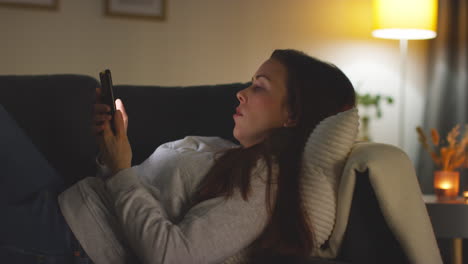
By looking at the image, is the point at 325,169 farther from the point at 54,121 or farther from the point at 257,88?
the point at 54,121

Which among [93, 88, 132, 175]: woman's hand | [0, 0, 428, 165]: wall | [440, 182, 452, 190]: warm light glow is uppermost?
[0, 0, 428, 165]: wall

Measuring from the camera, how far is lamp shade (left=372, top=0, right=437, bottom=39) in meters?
2.58

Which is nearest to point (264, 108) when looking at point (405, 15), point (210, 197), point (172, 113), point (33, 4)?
point (210, 197)

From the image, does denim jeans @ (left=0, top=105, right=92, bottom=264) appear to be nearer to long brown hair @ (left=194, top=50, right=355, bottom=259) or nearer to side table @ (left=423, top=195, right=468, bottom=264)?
long brown hair @ (left=194, top=50, right=355, bottom=259)

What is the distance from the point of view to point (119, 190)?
3.42ft

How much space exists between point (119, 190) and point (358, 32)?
2459 mm

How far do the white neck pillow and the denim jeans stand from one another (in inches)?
20.0

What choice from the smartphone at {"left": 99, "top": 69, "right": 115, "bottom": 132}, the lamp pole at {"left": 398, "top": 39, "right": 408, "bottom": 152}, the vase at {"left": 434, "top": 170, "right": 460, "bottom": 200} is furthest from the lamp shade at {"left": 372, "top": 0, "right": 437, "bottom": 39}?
the smartphone at {"left": 99, "top": 69, "right": 115, "bottom": 132}

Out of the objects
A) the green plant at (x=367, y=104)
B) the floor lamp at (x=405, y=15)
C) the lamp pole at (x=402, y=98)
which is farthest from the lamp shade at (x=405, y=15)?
the green plant at (x=367, y=104)

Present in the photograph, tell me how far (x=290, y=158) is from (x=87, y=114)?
832mm

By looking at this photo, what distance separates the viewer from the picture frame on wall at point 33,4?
8.06ft

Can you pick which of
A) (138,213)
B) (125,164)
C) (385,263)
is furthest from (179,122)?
(385,263)

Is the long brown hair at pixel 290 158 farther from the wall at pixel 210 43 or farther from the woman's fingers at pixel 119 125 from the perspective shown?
the wall at pixel 210 43

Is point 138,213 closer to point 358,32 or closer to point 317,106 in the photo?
point 317,106
